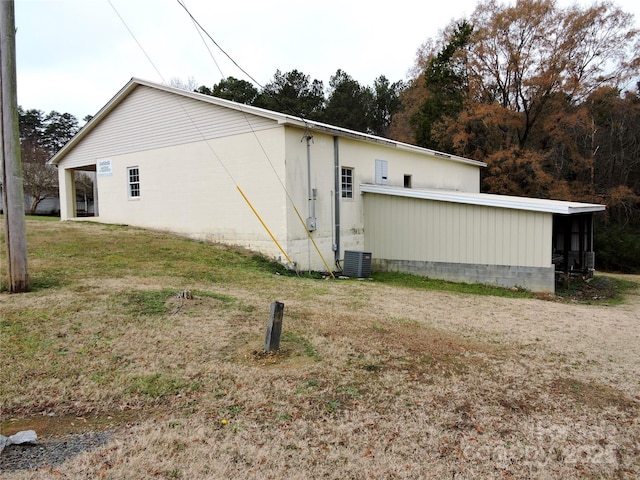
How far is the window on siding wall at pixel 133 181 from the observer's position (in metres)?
15.9

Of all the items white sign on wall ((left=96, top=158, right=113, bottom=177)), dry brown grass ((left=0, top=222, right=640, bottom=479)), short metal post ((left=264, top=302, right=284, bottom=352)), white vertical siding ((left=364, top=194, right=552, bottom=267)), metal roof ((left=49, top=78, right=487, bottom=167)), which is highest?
metal roof ((left=49, top=78, right=487, bottom=167))

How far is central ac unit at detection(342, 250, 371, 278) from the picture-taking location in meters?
13.0

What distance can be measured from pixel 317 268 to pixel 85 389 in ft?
30.7

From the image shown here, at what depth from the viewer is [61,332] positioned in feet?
17.9

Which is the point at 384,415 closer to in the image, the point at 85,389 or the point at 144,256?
the point at 85,389

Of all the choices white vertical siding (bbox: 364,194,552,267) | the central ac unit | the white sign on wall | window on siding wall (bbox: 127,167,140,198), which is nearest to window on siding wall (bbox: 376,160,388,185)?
white vertical siding (bbox: 364,194,552,267)

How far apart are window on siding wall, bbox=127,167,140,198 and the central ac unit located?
8.15 meters

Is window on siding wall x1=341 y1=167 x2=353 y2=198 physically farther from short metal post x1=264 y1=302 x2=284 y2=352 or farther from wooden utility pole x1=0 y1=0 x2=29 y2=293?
short metal post x1=264 y1=302 x2=284 y2=352

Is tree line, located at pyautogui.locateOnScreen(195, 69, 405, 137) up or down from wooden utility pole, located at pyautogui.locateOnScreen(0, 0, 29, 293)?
up

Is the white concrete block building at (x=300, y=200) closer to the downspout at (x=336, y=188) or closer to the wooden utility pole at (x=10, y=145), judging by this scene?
the downspout at (x=336, y=188)

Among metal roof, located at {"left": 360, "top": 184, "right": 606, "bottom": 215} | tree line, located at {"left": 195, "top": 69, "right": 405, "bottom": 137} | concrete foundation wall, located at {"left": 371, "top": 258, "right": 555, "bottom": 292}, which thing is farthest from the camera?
tree line, located at {"left": 195, "top": 69, "right": 405, "bottom": 137}

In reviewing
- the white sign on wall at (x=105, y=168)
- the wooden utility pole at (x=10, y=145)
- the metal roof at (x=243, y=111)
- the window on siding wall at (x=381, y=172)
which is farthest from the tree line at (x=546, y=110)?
the wooden utility pole at (x=10, y=145)

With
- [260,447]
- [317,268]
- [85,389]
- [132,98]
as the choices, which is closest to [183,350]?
[85,389]

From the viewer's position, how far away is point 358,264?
13.0m
